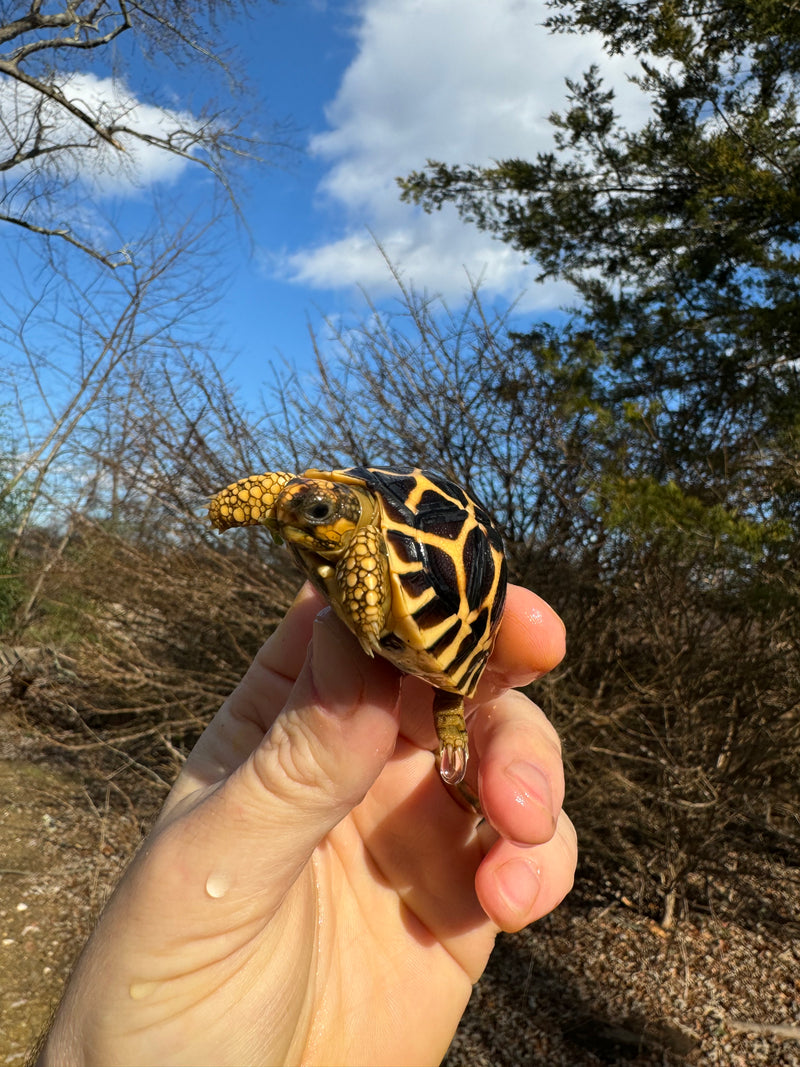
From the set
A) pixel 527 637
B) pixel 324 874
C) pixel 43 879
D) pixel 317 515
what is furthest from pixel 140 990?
pixel 43 879

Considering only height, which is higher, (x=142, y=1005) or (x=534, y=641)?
(x=534, y=641)

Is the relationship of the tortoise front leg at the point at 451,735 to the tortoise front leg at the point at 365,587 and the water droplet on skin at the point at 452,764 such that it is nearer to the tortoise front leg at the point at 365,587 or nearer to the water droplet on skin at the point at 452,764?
the water droplet on skin at the point at 452,764

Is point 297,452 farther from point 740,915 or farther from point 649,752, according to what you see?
point 740,915

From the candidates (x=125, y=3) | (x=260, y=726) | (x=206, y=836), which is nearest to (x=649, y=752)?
(x=260, y=726)

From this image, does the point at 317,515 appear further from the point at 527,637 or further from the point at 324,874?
the point at 324,874

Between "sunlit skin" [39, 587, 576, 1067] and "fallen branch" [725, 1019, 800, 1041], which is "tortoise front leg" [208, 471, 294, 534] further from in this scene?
"fallen branch" [725, 1019, 800, 1041]

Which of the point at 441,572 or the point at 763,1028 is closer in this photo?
the point at 441,572
